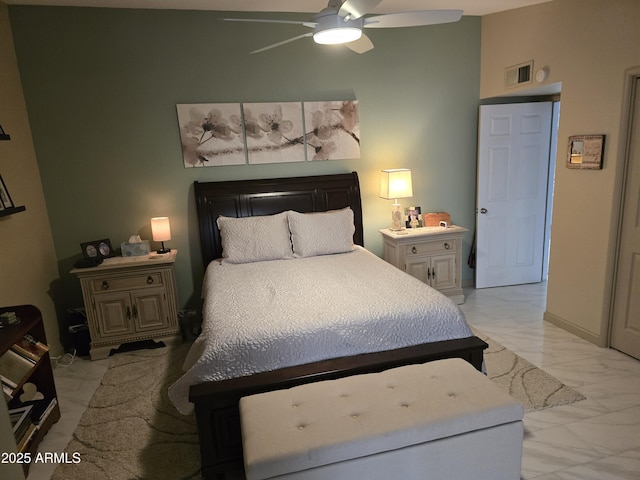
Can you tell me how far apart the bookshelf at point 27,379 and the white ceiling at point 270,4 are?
2.47m

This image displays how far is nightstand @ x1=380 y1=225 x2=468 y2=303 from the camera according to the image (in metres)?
4.01

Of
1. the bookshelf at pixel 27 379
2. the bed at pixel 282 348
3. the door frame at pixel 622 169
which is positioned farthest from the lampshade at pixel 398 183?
the bookshelf at pixel 27 379

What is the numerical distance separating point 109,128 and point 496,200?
387 centimetres

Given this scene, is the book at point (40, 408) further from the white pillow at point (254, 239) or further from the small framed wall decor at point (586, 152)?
the small framed wall decor at point (586, 152)

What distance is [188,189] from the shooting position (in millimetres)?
3857

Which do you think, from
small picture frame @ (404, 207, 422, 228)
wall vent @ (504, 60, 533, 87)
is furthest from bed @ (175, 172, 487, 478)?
wall vent @ (504, 60, 533, 87)

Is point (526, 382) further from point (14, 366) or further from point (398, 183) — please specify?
point (14, 366)

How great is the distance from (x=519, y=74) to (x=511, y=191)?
1211mm

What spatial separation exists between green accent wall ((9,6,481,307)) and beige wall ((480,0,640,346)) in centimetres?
84

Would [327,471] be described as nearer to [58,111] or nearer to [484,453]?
[484,453]

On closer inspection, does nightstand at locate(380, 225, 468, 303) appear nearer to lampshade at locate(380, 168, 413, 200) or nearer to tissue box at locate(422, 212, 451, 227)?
tissue box at locate(422, 212, 451, 227)

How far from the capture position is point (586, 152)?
3.17m

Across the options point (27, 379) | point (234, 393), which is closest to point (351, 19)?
point (234, 393)

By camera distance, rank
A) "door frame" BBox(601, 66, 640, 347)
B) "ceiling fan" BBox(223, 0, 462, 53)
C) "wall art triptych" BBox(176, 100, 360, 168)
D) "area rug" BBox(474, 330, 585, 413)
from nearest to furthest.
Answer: "ceiling fan" BBox(223, 0, 462, 53) → "area rug" BBox(474, 330, 585, 413) → "door frame" BBox(601, 66, 640, 347) → "wall art triptych" BBox(176, 100, 360, 168)
